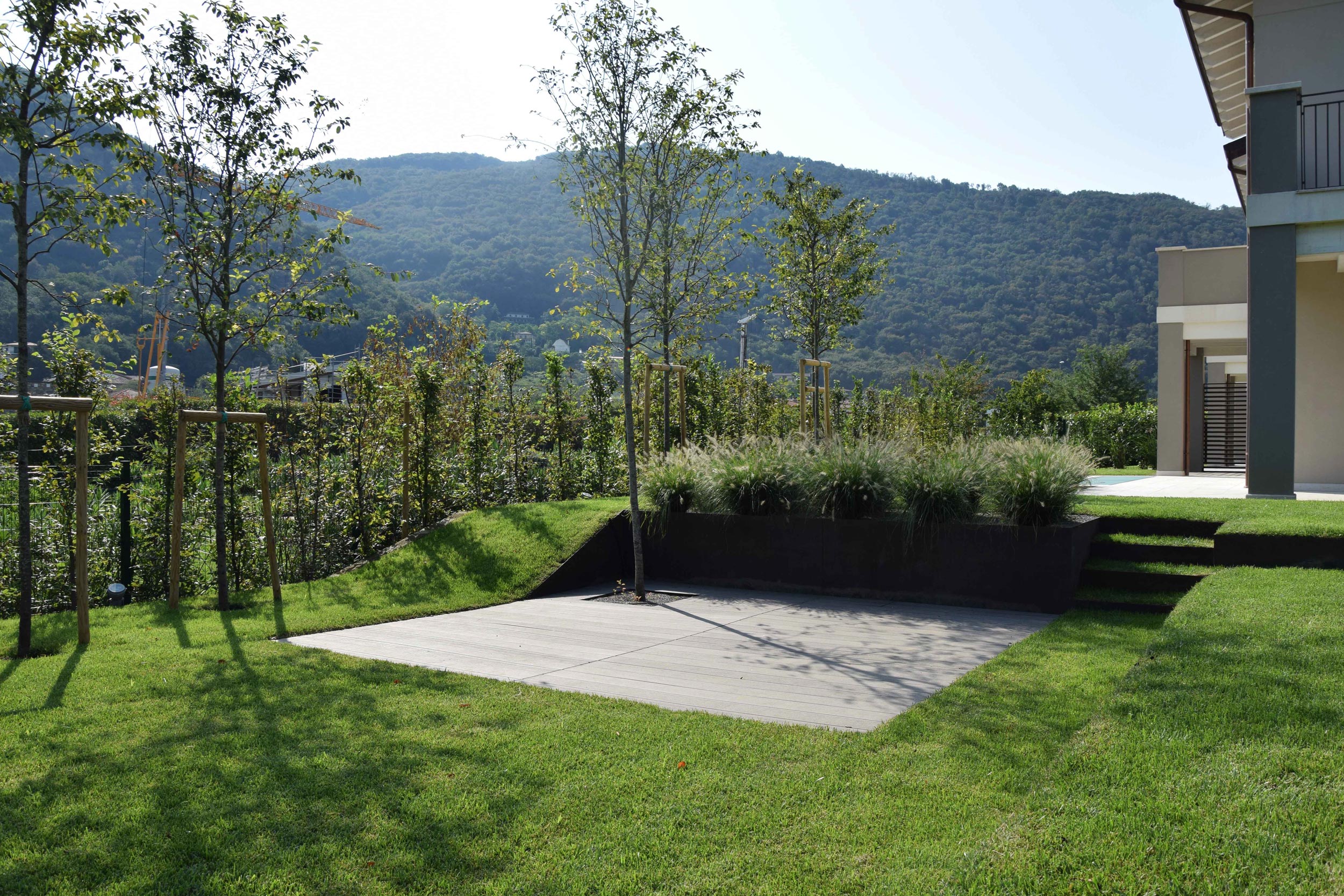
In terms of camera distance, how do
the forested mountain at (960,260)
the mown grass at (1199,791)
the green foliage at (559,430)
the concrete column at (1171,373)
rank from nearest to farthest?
the mown grass at (1199,791) < the green foliage at (559,430) < the concrete column at (1171,373) < the forested mountain at (960,260)

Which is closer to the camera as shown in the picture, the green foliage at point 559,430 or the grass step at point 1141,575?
the grass step at point 1141,575

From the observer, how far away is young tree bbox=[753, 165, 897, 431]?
1307cm

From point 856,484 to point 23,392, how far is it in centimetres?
610

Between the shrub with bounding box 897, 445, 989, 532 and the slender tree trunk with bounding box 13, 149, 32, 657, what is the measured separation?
6.23 m

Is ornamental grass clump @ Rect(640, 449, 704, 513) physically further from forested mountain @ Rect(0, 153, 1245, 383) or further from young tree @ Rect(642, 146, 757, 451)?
forested mountain @ Rect(0, 153, 1245, 383)

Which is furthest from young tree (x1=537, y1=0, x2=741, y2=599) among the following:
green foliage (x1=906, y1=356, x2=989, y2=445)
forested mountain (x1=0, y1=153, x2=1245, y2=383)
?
forested mountain (x1=0, y1=153, x2=1245, y2=383)

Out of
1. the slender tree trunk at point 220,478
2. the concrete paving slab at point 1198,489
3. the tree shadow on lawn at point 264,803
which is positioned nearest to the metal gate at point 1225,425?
the concrete paving slab at point 1198,489

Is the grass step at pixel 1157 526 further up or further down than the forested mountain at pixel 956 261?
further down

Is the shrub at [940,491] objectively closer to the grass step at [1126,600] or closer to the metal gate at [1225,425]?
the grass step at [1126,600]

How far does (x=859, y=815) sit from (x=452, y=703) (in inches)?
85.9

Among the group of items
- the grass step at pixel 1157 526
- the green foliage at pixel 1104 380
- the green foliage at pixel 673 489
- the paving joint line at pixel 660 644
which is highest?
the green foliage at pixel 1104 380

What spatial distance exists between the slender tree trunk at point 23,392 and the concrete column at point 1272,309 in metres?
10.8

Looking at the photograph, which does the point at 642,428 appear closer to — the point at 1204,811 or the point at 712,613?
the point at 712,613

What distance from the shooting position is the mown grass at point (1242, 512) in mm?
6777
